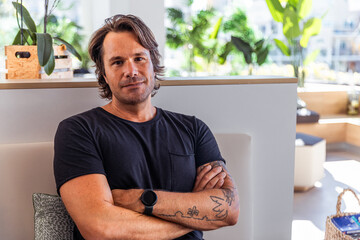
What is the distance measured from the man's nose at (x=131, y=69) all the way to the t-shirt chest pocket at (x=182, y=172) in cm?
35

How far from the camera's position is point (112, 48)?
→ 1648 millimetres

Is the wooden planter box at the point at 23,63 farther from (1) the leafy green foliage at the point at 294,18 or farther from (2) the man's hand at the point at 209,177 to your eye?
(1) the leafy green foliage at the point at 294,18

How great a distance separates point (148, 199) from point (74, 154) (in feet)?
0.98

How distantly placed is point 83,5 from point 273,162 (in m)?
6.20

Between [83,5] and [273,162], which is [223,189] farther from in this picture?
[83,5]

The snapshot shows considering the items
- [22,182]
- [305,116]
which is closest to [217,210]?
[22,182]

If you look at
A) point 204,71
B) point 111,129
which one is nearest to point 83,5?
point 204,71

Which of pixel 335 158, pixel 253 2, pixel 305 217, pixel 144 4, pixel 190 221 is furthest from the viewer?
pixel 253 2

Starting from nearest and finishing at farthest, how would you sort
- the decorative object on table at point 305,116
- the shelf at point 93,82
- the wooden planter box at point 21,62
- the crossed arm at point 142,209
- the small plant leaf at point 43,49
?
1. the crossed arm at point 142,209
2. the shelf at point 93,82
3. the small plant leaf at point 43,49
4. the wooden planter box at point 21,62
5. the decorative object on table at point 305,116

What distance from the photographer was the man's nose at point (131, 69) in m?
1.61

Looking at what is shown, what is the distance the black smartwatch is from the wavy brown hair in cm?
54

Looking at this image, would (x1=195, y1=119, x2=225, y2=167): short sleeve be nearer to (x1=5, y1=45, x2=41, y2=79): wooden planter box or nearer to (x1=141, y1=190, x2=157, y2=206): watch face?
(x1=141, y1=190, x2=157, y2=206): watch face

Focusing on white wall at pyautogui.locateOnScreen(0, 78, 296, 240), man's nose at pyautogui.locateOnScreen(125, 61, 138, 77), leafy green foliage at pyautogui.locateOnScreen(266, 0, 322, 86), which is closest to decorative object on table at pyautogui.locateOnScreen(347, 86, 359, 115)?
leafy green foliage at pyautogui.locateOnScreen(266, 0, 322, 86)

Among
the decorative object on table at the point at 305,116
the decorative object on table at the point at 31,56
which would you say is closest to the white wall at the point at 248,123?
the decorative object on table at the point at 31,56
